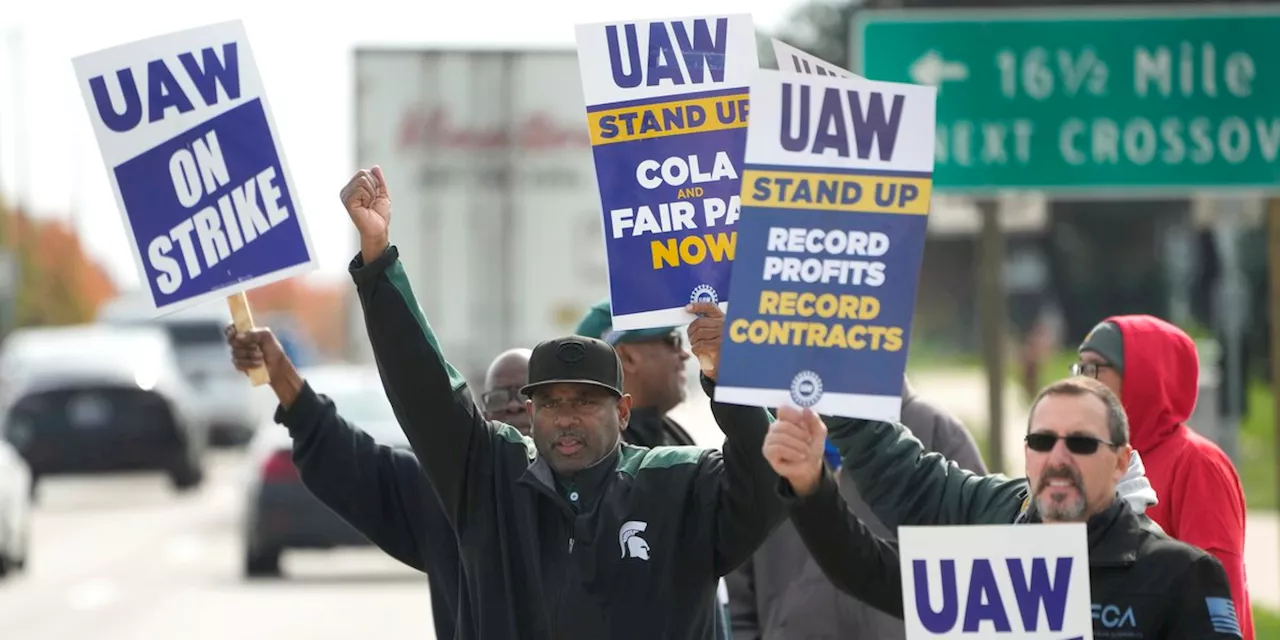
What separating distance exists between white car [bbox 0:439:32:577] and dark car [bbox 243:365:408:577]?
184cm

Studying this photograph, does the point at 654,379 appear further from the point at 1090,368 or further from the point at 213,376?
the point at 213,376

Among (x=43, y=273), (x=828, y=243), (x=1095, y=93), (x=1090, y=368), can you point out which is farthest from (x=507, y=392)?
(x=43, y=273)

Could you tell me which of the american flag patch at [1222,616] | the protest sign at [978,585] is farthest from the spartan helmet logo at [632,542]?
the american flag patch at [1222,616]

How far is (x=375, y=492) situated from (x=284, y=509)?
1204 cm

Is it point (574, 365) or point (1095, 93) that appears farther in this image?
point (1095, 93)

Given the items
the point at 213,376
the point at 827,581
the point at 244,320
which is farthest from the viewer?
the point at 213,376

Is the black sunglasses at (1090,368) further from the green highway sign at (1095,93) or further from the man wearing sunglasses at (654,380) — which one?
the green highway sign at (1095,93)

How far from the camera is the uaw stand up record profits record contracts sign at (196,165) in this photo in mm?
6348

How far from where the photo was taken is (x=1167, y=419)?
20.0ft

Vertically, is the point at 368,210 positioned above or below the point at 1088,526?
above

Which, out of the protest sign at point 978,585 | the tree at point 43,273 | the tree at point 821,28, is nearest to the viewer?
the protest sign at point 978,585

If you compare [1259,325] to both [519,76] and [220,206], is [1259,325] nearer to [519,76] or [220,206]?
[519,76]

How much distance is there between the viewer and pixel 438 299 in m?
19.6

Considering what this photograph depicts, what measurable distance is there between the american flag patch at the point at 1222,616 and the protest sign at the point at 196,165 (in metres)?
2.60
